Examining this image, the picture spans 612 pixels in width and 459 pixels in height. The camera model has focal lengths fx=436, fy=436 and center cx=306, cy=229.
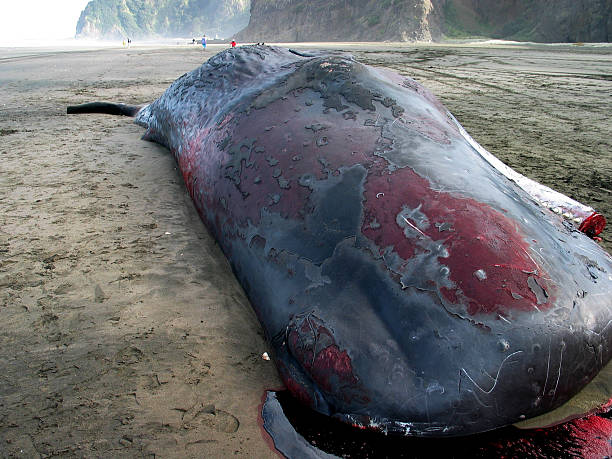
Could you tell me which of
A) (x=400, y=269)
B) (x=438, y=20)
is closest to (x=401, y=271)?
(x=400, y=269)

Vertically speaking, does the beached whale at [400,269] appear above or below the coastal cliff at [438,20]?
below

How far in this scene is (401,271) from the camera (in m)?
1.26

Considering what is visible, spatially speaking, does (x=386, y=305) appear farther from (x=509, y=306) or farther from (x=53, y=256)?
(x=53, y=256)

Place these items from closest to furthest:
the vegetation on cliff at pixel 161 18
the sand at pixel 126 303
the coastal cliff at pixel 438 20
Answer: the sand at pixel 126 303
the coastal cliff at pixel 438 20
the vegetation on cliff at pixel 161 18

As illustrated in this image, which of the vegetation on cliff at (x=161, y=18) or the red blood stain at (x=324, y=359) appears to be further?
the vegetation on cliff at (x=161, y=18)

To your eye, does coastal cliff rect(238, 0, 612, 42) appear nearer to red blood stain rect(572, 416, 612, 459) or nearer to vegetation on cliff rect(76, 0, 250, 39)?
red blood stain rect(572, 416, 612, 459)

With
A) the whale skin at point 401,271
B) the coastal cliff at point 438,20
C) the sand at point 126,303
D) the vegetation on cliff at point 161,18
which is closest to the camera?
the whale skin at point 401,271

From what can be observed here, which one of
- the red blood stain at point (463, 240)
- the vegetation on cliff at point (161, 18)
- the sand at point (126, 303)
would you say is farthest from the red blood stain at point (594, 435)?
the vegetation on cliff at point (161, 18)

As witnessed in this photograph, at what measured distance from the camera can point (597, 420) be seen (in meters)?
1.26

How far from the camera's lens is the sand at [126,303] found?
126 centimetres

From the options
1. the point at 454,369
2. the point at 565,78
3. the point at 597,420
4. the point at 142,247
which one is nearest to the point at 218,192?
the point at 142,247

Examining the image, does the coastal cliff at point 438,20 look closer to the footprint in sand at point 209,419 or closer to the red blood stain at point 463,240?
the red blood stain at point 463,240

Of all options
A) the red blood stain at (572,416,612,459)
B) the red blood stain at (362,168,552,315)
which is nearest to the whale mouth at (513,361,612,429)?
the red blood stain at (572,416,612,459)

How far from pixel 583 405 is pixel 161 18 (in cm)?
15367
